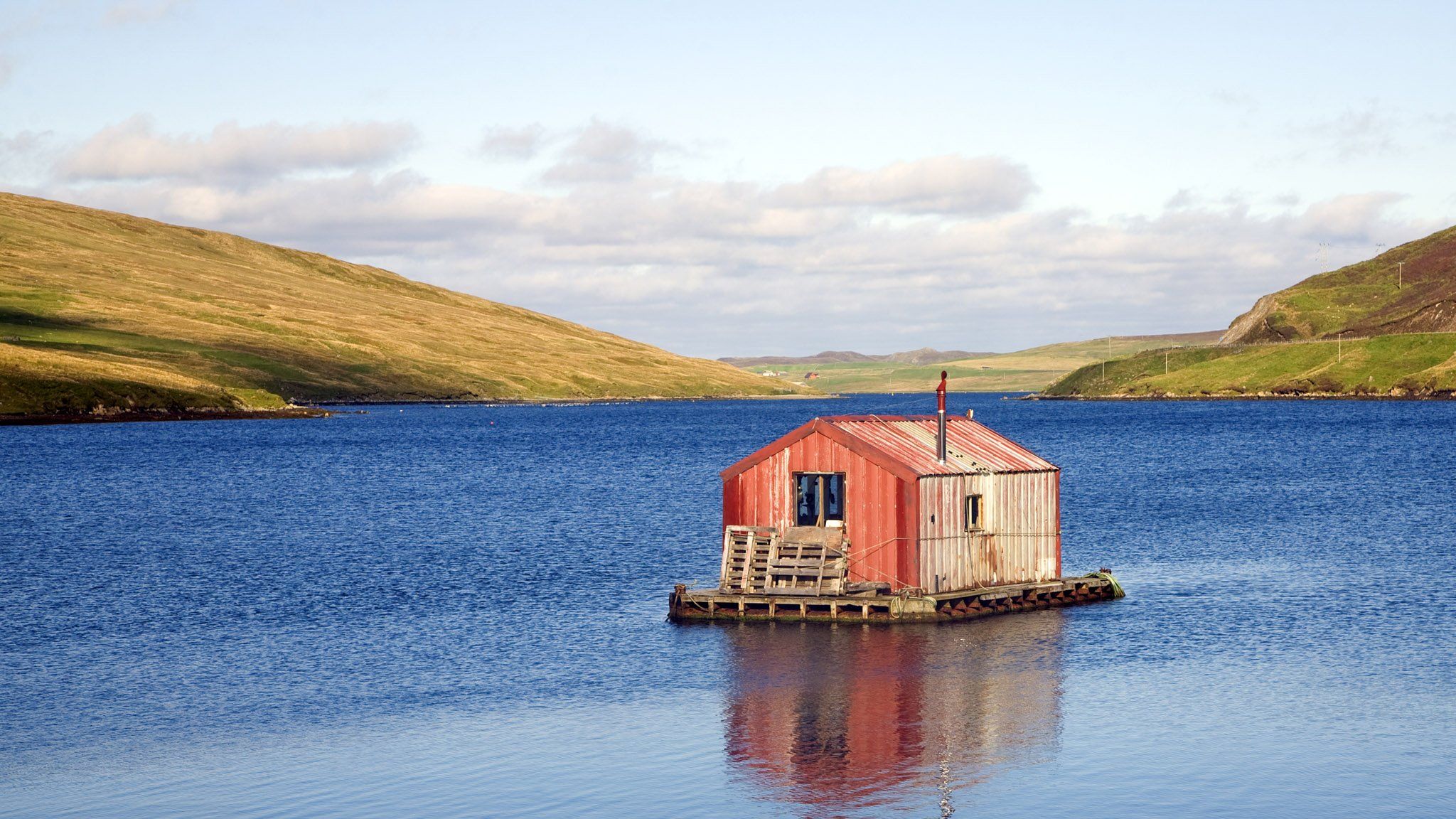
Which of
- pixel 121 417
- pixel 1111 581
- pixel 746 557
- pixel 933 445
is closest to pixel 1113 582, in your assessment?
pixel 1111 581

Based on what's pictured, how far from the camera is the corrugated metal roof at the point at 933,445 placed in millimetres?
46531

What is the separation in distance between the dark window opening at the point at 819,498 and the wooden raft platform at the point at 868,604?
120 inches

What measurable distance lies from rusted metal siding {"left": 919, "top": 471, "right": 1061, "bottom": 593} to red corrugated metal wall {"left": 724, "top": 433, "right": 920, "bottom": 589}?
47 centimetres

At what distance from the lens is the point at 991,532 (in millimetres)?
47500

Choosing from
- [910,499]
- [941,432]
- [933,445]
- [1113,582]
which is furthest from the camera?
[1113,582]

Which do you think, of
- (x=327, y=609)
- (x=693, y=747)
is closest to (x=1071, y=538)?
(x=327, y=609)

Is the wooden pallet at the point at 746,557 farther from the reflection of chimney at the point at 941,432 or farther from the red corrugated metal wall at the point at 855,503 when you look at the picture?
the reflection of chimney at the point at 941,432

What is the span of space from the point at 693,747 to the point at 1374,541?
146 ft

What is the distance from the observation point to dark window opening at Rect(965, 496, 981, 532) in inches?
1843

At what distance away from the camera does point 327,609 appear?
50.6 m

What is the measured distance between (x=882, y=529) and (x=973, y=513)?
134 inches

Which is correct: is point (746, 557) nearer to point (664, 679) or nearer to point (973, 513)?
point (973, 513)

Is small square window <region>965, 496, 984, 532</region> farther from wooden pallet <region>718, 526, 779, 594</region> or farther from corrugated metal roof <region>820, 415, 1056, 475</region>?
wooden pallet <region>718, 526, 779, 594</region>

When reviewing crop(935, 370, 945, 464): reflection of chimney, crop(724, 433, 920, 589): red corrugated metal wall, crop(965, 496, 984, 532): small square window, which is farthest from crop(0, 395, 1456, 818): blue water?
crop(935, 370, 945, 464): reflection of chimney
